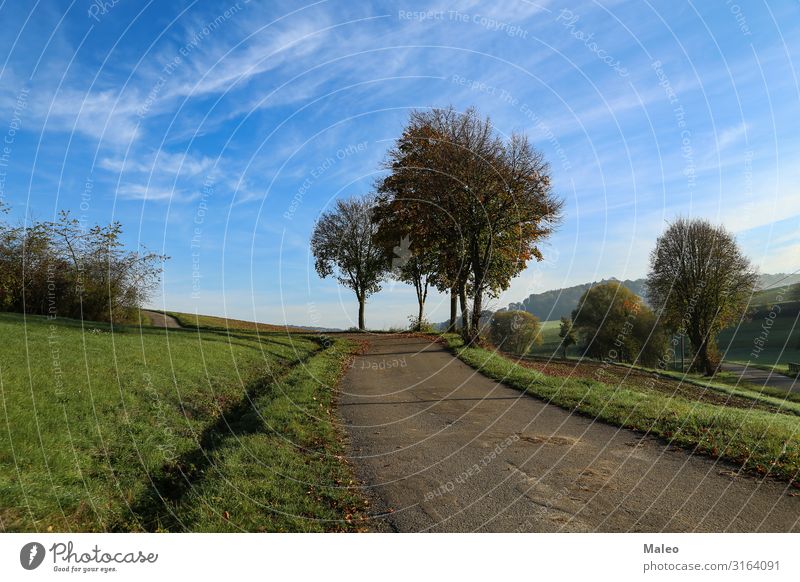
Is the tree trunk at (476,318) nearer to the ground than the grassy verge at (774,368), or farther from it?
farther from it

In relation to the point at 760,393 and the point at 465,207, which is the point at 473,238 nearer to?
the point at 465,207

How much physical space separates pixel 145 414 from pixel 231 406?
362 cm

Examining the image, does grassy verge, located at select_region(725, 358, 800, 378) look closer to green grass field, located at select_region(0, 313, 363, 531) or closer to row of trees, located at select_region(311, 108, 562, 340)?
row of trees, located at select_region(311, 108, 562, 340)

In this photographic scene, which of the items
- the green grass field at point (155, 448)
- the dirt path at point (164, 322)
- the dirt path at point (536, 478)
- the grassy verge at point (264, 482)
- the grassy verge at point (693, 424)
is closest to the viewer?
the dirt path at point (536, 478)

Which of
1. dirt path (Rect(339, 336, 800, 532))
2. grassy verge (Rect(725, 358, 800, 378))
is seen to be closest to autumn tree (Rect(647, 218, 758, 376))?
grassy verge (Rect(725, 358, 800, 378))

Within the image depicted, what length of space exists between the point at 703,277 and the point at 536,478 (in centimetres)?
4267

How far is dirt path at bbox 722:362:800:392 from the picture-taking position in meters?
39.6

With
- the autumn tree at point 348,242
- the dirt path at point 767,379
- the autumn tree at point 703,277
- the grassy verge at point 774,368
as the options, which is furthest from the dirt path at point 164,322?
the grassy verge at point 774,368

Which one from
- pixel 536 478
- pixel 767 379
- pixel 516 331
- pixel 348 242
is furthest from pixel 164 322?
pixel 516 331

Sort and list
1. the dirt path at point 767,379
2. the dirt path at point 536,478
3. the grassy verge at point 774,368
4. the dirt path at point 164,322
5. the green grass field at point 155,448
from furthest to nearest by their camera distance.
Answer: the grassy verge at point 774,368
the dirt path at point 767,379
the dirt path at point 164,322
the green grass field at point 155,448
the dirt path at point 536,478

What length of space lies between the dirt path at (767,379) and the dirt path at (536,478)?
3613 centimetres

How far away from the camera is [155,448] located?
9.98 metres

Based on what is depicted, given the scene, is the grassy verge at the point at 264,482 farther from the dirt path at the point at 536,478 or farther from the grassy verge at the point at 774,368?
the grassy verge at the point at 774,368

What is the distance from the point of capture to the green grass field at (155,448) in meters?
6.84
